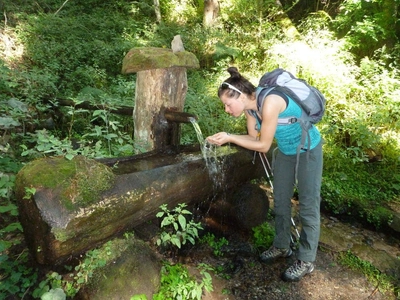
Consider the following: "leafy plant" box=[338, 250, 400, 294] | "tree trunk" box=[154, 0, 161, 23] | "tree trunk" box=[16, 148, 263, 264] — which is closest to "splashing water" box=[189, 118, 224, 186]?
"tree trunk" box=[16, 148, 263, 264]

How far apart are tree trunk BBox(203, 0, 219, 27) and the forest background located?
1.4 inches

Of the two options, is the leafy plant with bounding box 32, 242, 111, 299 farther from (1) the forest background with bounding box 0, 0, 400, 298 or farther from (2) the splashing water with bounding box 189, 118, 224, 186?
(2) the splashing water with bounding box 189, 118, 224, 186

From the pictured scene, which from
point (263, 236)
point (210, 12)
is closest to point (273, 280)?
point (263, 236)

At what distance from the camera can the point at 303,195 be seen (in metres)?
2.81

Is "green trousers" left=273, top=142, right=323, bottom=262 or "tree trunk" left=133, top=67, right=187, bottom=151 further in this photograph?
"tree trunk" left=133, top=67, right=187, bottom=151

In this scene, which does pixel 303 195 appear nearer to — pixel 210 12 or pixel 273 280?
pixel 273 280

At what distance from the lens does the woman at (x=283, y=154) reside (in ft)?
7.97

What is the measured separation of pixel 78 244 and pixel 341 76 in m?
6.74

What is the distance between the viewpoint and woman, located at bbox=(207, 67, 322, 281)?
7.97 ft

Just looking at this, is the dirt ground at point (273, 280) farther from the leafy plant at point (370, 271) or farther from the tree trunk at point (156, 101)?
the tree trunk at point (156, 101)

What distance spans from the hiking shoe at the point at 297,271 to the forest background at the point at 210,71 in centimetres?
211

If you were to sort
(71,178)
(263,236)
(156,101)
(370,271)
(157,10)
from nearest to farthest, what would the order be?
(71,178), (156,101), (370,271), (263,236), (157,10)

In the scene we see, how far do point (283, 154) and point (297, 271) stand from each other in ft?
4.26

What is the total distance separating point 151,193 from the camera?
254cm
